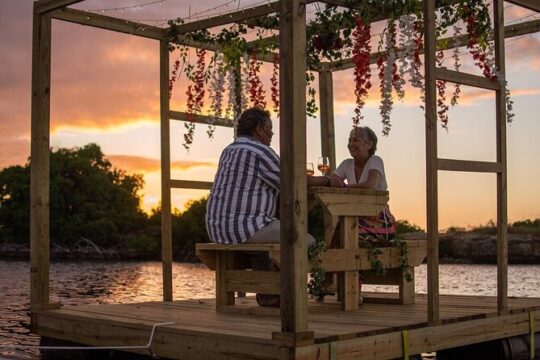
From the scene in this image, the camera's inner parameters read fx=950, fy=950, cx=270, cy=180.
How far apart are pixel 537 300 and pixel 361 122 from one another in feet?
7.89

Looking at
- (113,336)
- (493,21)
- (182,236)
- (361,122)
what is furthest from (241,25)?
(182,236)

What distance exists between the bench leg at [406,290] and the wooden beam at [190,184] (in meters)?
2.47

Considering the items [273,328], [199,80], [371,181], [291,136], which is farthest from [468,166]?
[199,80]

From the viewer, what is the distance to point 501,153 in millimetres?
7562

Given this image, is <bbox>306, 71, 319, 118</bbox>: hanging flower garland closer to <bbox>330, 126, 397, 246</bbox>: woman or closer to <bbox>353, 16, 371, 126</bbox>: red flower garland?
<bbox>353, 16, 371, 126</bbox>: red flower garland

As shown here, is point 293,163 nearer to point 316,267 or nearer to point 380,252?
point 316,267

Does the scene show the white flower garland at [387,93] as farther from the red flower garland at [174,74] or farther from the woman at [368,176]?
the red flower garland at [174,74]

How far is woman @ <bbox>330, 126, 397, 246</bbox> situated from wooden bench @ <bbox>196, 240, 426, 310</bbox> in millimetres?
202

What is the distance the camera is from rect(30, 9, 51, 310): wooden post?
7867 millimetres

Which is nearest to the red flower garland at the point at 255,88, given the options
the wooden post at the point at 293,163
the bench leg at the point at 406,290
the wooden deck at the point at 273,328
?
the wooden deck at the point at 273,328

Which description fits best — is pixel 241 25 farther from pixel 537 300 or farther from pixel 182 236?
pixel 182 236

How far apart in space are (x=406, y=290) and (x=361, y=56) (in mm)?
2069

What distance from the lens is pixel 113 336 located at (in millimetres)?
6992

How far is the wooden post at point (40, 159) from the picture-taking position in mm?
7867
